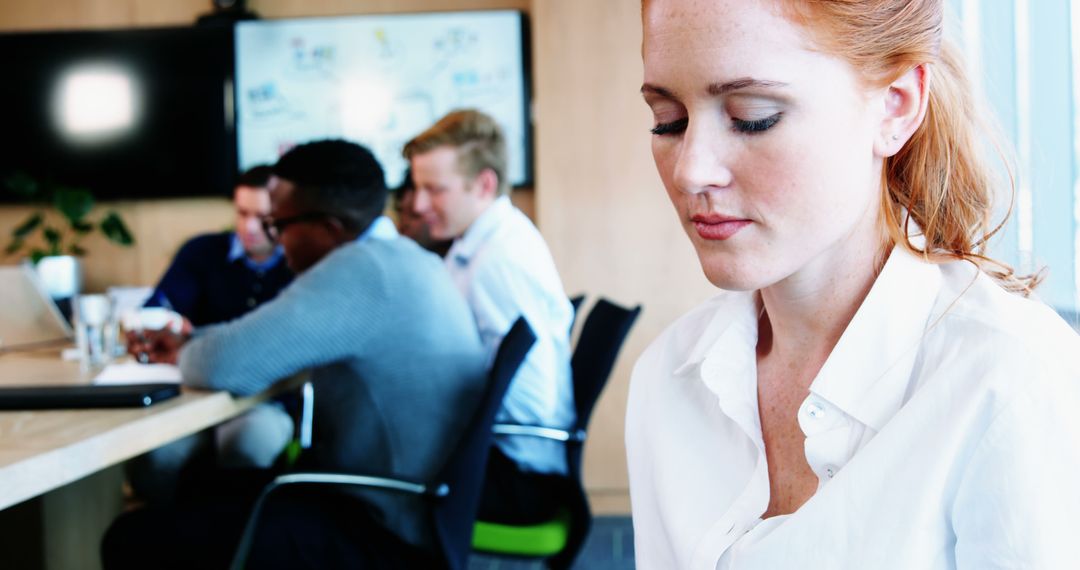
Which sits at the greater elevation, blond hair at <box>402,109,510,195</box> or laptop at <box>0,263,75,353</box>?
blond hair at <box>402,109,510,195</box>

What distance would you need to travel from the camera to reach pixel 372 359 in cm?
191

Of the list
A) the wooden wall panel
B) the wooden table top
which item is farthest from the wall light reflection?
the wooden table top

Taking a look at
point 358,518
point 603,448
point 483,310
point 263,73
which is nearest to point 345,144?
point 483,310

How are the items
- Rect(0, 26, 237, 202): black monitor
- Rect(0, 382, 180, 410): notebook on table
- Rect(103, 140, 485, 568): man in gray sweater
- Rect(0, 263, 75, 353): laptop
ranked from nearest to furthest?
Rect(0, 382, 180, 410): notebook on table → Rect(103, 140, 485, 568): man in gray sweater → Rect(0, 263, 75, 353): laptop → Rect(0, 26, 237, 202): black monitor

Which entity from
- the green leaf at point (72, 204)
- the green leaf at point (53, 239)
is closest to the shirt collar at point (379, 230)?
the green leaf at point (72, 204)

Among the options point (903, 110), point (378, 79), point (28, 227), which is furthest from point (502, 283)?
point (28, 227)

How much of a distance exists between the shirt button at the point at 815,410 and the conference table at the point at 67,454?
0.98m

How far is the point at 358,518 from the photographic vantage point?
1.82 meters

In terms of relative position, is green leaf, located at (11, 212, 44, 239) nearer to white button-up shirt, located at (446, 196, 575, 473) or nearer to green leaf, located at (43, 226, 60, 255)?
green leaf, located at (43, 226, 60, 255)

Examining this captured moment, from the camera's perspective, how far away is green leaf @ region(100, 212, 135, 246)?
428cm

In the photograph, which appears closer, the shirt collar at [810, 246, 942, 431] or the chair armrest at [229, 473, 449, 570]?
the shirt collar at [810, 246, 942, 431]

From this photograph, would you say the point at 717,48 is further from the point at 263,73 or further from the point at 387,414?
the point at 263,73

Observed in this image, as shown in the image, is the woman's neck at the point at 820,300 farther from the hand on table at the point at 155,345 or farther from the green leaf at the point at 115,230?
the green leaf at the point at 115,230

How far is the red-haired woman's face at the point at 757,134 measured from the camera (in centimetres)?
81
